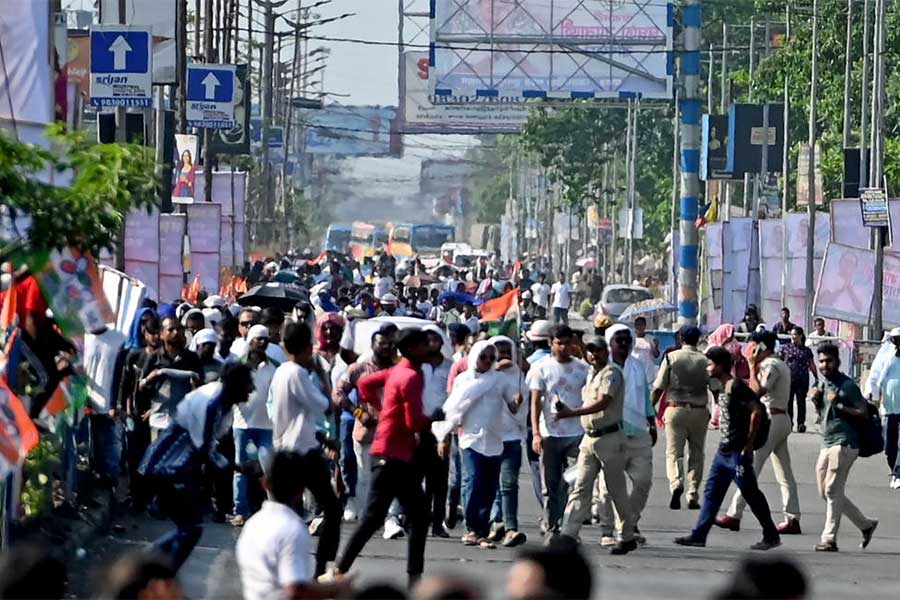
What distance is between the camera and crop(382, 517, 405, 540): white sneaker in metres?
16.9

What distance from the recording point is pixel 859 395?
1680 centimetres

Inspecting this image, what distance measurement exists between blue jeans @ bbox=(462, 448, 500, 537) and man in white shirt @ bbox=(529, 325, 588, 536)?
44 centimetres

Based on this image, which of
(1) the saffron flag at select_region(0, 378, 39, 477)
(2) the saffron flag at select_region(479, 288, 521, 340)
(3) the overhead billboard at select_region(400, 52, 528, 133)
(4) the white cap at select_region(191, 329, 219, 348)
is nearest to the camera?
(1) the saffron flag at select_region(0, 378, 39, 477)

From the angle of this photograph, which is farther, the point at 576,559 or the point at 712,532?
the point at 712,532

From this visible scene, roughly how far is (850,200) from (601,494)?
766 inches

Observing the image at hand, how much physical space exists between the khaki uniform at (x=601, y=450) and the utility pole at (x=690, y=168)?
84.7 feet

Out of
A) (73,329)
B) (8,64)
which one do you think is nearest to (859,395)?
(73,329)

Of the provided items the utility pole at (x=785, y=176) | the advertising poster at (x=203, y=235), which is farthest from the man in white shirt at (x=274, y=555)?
the utility pole at (x=785, y=176)

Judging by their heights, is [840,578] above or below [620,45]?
below

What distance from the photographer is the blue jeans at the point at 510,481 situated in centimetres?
1617

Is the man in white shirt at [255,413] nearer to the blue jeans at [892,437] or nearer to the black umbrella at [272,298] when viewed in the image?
the blue jeans at [892,437]

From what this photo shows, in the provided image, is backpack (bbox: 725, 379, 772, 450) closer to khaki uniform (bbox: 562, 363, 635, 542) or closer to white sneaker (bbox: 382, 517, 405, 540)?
khaki uniform (bbox: 562, 363, 635, 542)

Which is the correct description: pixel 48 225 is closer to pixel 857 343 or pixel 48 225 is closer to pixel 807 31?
pixel 857 343

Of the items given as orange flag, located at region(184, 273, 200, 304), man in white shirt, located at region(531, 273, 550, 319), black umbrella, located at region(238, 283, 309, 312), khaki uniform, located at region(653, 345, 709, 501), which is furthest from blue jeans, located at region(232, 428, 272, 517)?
man in white shirt, located at region(531, 273, 550, 319)
